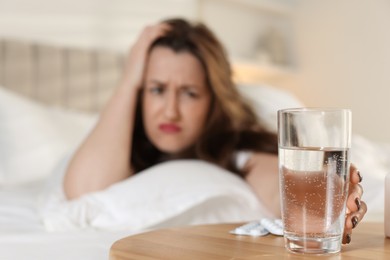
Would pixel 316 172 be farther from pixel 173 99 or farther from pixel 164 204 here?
pixel 173 99

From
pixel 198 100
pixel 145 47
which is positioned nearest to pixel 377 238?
pixel 198 100

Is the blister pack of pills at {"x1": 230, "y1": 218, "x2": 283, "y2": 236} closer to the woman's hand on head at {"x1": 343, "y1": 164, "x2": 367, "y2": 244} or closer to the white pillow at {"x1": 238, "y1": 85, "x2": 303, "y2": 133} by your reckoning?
the woman's hand on head at {"x1": 343, "y1": 164, "x2": 367, "y2": 244}

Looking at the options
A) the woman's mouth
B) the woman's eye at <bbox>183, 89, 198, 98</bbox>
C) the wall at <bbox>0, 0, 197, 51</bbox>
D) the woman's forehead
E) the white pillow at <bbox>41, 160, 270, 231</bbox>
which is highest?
the wall at <bbox>0, 0, 197, 51</bbox>

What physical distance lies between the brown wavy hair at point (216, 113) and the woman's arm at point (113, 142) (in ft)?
0.21

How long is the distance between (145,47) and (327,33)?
237 centimetres

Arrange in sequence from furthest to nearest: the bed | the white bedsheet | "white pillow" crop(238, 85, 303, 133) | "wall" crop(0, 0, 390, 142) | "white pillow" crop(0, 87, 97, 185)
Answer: "wall" crop(0, 0, 390, 142) < "white pillow" crop(238, 85, 303, 133) < "white pillow" crop(0, 87, 97, 185) < the bed < the white bedsheet

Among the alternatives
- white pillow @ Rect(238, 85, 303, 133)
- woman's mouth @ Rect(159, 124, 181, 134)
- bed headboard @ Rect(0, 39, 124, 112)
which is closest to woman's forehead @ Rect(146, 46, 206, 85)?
woman's mouth @ Rect(159, 124, 181, 134)

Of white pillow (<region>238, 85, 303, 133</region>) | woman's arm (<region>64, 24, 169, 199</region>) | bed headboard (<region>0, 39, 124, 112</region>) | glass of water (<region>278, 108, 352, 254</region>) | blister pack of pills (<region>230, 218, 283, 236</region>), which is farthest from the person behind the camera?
bed headboard (<region>0, 39, 124, 112</region>)

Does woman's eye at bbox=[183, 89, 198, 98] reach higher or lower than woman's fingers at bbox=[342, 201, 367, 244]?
higher

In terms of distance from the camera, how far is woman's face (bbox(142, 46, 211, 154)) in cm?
162

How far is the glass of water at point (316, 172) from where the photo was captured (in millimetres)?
629

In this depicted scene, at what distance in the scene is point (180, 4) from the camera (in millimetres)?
3037

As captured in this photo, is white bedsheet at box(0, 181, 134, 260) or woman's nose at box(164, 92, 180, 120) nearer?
white bedsheet at box(0, 181, 134, 260)

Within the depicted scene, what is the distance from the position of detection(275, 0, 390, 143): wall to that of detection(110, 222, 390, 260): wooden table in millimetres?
2905
